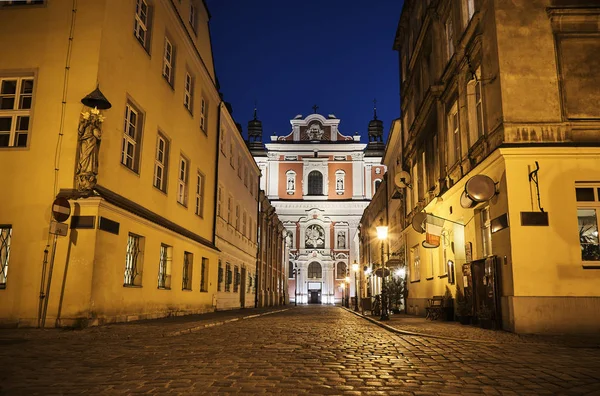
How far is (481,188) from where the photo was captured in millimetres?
12820

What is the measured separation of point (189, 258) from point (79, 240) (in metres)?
8.87

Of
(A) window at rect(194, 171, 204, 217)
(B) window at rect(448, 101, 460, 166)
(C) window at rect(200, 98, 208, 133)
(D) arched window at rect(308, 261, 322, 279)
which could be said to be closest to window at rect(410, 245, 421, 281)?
(B) window at rect(448, 101, 460, 166)

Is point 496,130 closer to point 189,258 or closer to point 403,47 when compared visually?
point 189,258

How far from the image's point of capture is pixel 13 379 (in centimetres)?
532

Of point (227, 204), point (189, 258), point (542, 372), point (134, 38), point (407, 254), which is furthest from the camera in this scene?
point (227, 204)

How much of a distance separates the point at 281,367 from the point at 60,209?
724 centimetres

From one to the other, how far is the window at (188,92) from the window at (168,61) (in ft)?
4.89

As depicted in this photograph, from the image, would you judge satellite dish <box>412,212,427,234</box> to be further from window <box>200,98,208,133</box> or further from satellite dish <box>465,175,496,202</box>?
window <box>200,98,208,133</box>

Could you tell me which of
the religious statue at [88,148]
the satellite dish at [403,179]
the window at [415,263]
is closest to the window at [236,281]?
the window at [415,263]

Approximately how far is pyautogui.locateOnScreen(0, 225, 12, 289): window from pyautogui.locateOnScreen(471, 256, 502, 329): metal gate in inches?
451

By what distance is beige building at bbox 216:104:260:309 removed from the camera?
88.0 ft

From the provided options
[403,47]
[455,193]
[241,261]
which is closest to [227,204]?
[241,261]

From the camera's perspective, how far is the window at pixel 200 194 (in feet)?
73.9

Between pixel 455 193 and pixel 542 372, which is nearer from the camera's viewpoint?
pixel 542 372
